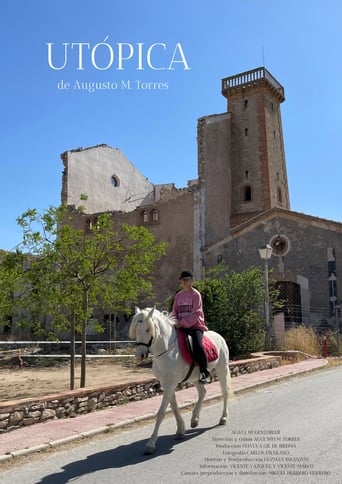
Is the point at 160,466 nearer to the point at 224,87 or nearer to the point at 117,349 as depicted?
the point at 117,349

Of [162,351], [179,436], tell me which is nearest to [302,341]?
[179,436]

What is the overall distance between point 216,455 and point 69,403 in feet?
11.9

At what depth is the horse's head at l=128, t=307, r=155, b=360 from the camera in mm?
6105

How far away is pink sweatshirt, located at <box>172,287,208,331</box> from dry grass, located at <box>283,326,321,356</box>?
40.6 ft

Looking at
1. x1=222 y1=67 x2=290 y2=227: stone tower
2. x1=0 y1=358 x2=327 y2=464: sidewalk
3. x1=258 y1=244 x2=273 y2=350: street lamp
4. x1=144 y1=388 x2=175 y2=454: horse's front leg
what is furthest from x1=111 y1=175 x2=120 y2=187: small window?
x1=144 y1=388 x2=175 y2=454: horse's front leg

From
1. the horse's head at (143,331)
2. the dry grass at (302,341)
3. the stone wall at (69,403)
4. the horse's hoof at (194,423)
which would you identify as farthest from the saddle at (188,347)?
the dry grass at (302,341)

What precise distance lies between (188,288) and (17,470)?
3.40 meters

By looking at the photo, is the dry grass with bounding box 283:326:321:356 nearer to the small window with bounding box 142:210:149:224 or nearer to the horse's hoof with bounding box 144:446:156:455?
the horse's hoof with bounding box 144:446:156:455

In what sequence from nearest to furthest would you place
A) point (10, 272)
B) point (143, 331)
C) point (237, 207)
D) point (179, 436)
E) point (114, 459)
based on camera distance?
point (114, 459) < point (143, 331) < point (179, 436) < point (10, 272) < point (237, 207)

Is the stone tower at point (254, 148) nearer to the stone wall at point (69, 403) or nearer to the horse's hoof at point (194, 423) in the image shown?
the stone wall at point (69, 403)

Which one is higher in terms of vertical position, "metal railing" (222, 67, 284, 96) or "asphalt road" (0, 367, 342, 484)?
"metal railing" (222, 67, 284, 96)

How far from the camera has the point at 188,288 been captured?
7.31 meters

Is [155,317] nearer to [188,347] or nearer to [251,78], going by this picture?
[188,347]

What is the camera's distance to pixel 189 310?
23.7 feet
